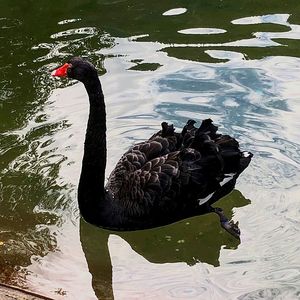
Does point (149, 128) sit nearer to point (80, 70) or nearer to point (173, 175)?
point (173, 175)

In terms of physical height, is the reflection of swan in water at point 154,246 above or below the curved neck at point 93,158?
below

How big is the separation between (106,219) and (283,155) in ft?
4.01

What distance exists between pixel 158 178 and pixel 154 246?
36 centimetres

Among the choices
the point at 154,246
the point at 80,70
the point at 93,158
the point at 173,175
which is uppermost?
the point at 80,70

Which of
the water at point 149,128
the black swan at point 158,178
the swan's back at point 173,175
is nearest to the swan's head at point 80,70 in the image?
the black swan at point 158,178

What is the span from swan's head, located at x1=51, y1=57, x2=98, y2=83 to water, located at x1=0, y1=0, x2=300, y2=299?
84 cm

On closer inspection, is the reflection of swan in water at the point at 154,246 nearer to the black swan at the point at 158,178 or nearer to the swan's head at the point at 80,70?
the black swan at the point at 158,178

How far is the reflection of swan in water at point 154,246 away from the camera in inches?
146

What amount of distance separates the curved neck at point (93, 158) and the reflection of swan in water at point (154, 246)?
17cm

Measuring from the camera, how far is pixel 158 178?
3.95 meters

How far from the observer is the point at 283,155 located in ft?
14.9

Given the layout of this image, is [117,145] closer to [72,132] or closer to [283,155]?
[72,132]

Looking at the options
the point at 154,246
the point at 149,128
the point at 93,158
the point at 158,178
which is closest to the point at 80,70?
the point at 93,158

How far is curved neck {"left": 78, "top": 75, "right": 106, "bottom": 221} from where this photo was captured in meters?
3.82
